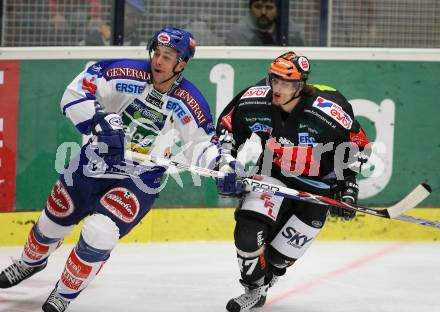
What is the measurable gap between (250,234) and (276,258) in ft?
0.90

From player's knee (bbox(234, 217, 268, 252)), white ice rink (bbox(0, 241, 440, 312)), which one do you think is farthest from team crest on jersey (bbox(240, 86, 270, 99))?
white ice rink (bbox(0, 241, 440, 312))

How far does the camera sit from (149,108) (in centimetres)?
505

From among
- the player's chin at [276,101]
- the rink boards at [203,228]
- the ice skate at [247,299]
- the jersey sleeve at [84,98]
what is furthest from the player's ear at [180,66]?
the rink boards at [203,228]

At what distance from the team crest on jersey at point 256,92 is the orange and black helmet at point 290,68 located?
0.22m

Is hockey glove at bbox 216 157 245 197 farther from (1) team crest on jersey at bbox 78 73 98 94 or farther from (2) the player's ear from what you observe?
(1) team crest on jersey at bbox 78 73 98 94

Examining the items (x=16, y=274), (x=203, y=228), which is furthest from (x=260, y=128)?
(x=203, y=228)

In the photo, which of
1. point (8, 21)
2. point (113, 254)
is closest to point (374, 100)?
point (113, 254)

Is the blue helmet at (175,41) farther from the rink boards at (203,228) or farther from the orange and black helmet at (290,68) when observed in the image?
the rink boards at (203,228)

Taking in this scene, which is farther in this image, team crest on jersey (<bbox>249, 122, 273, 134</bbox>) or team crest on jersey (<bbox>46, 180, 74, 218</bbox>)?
team crest on jersey (<bbox>249, 122, 273, 134</bbox>)

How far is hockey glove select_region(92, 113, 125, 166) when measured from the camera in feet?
15.3

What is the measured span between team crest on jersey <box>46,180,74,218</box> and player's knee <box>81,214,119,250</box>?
285 millimetres

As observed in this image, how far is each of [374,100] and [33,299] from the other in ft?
10.0

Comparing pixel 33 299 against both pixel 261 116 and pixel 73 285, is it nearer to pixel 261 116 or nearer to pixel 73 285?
pixel 73 285

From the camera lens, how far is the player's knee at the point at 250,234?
196 inches
